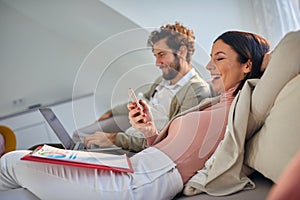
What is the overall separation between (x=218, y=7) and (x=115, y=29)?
739 mm

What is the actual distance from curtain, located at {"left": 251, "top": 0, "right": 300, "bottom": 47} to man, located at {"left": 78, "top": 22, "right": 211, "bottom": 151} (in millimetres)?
513

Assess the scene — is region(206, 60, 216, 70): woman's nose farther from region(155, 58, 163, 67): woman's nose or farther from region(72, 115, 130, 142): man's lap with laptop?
region(72, 115, 130, 142): man's lap with laptop

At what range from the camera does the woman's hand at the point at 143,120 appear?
1330 millimetres

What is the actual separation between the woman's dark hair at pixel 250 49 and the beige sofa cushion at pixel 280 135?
325 millimetres

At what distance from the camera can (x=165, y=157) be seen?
1104mm

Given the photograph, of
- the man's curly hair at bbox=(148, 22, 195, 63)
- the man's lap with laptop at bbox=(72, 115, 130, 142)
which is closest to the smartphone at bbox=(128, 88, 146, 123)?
the man's lap with laptop at bbox=(72, 115, 130, 142)

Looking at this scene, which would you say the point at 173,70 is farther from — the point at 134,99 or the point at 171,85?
the point at 134,99

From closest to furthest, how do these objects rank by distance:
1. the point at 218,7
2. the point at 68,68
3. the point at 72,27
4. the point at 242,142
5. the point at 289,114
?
1. the point at 289,114
2. the point at 242,142
3. the point at 218,7
4. the point at 72,27
5. the point at 68,68

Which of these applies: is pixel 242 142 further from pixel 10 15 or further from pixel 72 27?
pixel 10 15

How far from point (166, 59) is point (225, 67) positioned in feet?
0.95

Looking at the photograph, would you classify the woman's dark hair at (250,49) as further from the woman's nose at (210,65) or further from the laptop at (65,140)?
the laptop at (65,140)

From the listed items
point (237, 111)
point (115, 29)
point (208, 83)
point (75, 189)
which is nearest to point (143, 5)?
point (115, 29)

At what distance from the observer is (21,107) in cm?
281

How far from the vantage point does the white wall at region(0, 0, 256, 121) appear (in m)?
1.61
